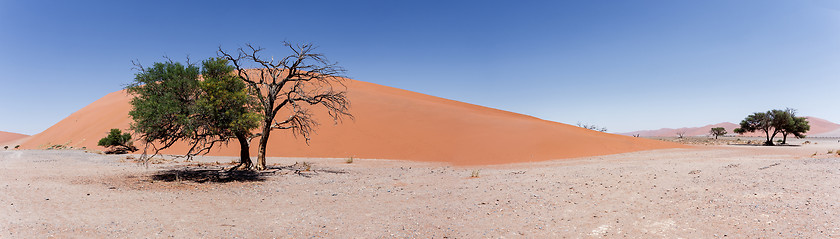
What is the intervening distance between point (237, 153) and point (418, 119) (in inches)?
578

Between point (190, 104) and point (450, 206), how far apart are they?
10.2m

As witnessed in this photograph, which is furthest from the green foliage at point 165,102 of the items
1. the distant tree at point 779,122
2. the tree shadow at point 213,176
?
the distant tree at point 779,122

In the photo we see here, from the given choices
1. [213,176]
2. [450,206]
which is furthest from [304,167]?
[450,206]

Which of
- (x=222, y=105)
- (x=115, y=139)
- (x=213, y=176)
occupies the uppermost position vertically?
(x=222, y=105)

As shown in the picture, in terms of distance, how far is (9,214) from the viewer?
6684 mm

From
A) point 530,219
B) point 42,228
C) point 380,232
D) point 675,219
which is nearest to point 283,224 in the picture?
point 380,232

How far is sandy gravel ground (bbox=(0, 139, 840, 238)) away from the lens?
5969mm

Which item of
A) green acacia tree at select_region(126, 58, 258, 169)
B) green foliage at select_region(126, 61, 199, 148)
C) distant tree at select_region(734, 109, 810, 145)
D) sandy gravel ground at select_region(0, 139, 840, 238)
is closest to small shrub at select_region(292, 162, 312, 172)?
green acacia tree at select_region(126, 58, 258, 169)

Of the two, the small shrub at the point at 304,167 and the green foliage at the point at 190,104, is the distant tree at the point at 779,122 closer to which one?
the small shrub at the point at 304,167

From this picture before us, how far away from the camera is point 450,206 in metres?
8.27

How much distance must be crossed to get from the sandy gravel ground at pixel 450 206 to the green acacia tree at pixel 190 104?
5.72 ft

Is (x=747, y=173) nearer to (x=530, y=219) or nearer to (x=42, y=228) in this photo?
(x=530, y=219)

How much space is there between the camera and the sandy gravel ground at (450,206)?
5.97 m

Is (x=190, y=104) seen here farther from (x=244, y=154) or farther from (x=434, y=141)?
(x=434, y=141)
